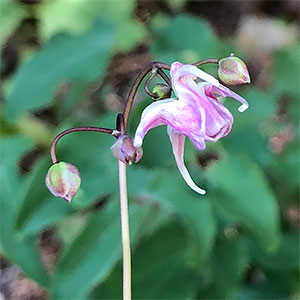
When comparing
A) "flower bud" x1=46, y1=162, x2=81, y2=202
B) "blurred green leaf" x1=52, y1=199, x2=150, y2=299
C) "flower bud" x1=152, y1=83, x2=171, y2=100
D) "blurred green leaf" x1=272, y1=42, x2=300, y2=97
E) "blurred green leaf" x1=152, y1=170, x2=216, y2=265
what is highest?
"flower bud" x1=152, y1=83, x2=171, y2=100

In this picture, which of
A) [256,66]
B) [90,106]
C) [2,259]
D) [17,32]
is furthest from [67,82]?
[256,66]

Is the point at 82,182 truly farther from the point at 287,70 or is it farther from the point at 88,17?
A: the point at 88,17

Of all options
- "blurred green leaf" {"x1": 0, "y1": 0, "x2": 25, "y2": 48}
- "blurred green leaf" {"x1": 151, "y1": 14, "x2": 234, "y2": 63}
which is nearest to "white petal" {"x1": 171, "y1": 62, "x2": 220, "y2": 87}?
"blurred green leaf" {"x1": 151, "y1": 14, "x2": 234, "y2": 63}

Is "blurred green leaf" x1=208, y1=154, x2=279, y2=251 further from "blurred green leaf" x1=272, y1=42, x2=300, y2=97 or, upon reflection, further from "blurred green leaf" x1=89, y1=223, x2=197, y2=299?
"blurred green leaf" x1=272, y1=42, x2=300, y2=97

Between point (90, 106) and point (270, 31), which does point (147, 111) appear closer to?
point (90, 106)

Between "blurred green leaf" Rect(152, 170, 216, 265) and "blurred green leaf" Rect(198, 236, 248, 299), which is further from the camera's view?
"blurred green leaf" Rect(198, 236, 248, 299)

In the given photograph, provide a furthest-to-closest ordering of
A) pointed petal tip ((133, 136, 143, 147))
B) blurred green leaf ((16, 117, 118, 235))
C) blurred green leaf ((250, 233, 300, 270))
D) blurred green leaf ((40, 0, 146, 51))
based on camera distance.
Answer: blurred green leaf ((40, 0, 146, 51))
blurred green leaf ((250, 233, 300, 270))
blurred green leaf ((16, 117, 118, 235))
pointed petal tip ((133, 136, 143, 147))
